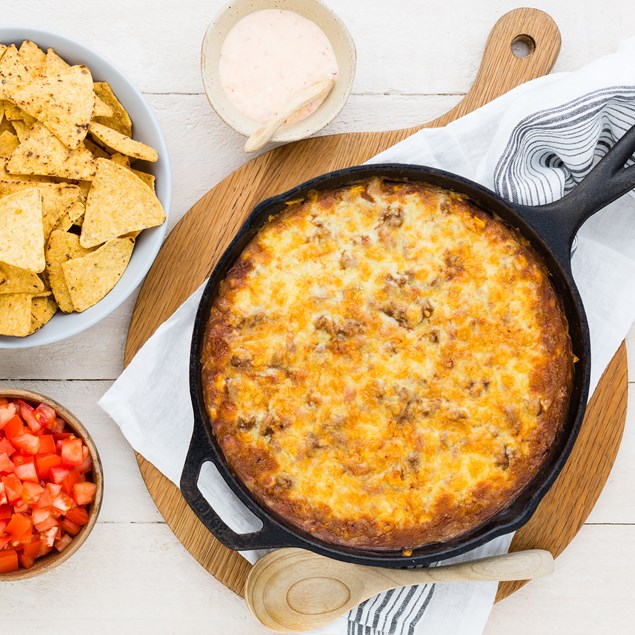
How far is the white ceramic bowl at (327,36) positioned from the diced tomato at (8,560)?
1.72 m

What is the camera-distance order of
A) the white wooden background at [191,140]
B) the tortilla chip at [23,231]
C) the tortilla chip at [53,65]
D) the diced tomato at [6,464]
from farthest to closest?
the white wooden background at [191,140]
the diced tomato at [6,464]
the tortilla chip at [53,65]
the tortilla chip at [23,231]

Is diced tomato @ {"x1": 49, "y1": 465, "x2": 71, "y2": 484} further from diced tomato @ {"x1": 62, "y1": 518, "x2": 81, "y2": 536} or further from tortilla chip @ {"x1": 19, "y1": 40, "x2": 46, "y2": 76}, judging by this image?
tortilla chip @ {"x1": 19, "y1": 40, "x2": 46, "y2": 76}

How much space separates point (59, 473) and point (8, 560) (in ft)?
1.18

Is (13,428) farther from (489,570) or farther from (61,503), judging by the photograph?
(489,570)

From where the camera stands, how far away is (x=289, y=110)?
282cm

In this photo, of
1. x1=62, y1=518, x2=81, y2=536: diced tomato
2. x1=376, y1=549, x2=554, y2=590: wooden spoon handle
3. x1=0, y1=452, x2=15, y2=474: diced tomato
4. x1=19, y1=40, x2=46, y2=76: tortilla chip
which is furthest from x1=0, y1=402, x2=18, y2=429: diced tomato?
x1=376, y1=549, x2=554, y2=590: wooden spoon handle

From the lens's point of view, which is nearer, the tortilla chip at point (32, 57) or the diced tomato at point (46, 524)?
the tortilla chip at point (32, 57)

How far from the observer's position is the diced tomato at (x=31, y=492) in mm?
2914

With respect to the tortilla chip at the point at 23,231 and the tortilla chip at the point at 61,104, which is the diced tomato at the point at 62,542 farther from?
the tortilla chip at the point at 61,104

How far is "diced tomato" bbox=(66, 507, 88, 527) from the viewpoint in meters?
2.96

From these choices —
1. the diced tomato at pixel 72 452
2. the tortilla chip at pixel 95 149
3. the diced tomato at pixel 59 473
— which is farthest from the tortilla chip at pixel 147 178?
the diced tomato at pixel 59 473

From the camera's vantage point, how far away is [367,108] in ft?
10.2

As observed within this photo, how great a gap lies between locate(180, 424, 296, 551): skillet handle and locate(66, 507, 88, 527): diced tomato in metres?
0.60

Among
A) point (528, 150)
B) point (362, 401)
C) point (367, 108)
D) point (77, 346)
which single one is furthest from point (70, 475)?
point (528, 150)
